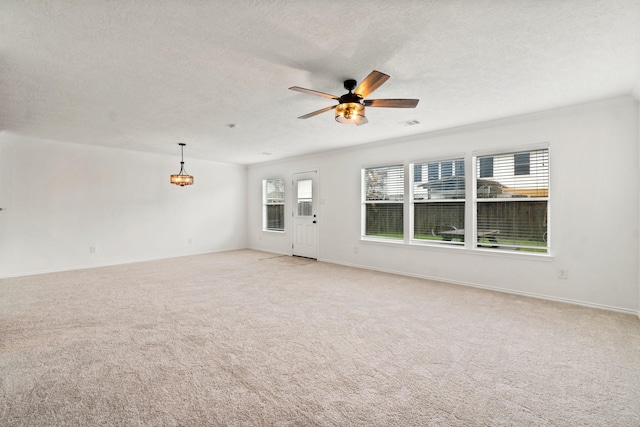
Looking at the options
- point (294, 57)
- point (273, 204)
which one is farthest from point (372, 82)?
point (273, 204)

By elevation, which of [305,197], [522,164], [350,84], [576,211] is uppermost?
[350,84]

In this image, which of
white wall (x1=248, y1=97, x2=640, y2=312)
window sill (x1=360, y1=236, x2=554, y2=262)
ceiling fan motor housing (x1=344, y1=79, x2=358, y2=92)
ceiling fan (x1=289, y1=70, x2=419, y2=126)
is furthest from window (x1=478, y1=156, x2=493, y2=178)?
ceiling fan motor housing (x1=344, y1=79, x2=358, y2=92)

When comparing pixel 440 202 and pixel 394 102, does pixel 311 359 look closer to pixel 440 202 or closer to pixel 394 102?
pixel 394 102

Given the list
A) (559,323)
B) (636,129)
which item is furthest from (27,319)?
(636,129)

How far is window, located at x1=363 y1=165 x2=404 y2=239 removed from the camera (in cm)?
547

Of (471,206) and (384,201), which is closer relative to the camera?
(471,206)

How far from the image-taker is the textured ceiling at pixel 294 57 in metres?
1.92

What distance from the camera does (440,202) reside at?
496 centimetres

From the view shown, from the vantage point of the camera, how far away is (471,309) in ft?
11.5

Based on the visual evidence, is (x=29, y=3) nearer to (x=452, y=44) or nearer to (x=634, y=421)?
(x=452, y=44)

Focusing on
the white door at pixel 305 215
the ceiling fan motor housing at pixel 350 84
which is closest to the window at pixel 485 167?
the ceiling fan motor housing at pixel 350 84

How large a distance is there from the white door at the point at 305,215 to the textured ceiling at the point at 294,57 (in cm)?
279

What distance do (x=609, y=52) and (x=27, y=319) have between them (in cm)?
615

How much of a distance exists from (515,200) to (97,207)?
7.58m
